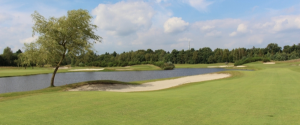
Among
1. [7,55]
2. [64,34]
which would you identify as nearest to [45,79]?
[64,34]

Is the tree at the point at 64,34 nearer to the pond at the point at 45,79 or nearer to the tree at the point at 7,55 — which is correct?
the pond at the point at 45,79

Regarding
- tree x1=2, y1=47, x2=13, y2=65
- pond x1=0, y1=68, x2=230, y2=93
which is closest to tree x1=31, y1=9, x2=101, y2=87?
pond x1=0, y1=68, x2=230, y2=93

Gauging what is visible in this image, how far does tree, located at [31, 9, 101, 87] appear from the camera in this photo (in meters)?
19.4

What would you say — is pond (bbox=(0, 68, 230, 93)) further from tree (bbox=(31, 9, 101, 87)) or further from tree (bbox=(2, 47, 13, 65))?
tree (bbox=(2, 47, 13, 65))

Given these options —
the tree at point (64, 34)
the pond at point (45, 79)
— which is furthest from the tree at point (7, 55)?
the tree at point (64, 34)

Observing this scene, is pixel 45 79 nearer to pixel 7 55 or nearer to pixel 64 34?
pixel 64 34

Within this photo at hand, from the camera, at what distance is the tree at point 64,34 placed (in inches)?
765

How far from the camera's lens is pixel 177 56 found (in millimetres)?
128875

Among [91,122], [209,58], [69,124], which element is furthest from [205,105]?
[209,58]

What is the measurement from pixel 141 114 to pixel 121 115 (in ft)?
2.49

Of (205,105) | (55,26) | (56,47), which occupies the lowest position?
(205,105)

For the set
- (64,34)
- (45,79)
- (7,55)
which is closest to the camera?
(64,34)

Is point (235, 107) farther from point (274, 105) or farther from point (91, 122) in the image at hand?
point (91, 122)

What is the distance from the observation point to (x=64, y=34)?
1992 cm
